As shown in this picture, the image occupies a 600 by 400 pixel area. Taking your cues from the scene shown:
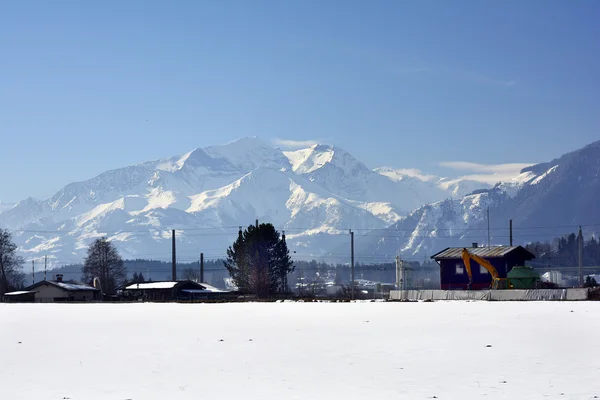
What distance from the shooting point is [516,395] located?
23.6 meters

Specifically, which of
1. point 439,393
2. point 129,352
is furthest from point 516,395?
point 129,352

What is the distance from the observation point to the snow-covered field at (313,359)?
25.1 metres

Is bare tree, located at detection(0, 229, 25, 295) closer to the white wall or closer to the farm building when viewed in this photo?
the white wall

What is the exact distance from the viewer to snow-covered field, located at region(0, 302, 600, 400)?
25.1m

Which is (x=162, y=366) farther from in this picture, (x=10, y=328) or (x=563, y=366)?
(x=10, y=328)

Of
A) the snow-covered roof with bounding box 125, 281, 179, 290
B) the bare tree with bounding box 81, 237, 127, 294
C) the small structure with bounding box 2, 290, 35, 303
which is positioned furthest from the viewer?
the bare tree with bounding box 81, 237, 127, 294

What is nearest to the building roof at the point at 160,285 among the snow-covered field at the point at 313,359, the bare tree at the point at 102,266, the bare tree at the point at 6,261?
the bare tree at the point at 6,261

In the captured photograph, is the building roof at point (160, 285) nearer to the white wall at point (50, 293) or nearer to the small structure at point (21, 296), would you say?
the white wall at point (50, 293)

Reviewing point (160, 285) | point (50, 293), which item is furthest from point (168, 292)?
point (50, 293)

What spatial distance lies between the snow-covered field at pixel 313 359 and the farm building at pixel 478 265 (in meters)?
58.4

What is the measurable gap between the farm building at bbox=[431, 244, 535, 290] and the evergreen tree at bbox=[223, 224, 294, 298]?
1099 inches

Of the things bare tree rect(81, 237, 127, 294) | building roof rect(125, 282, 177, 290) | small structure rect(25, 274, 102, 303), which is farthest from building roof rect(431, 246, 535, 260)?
bare tree rect(81, 237, 127, 294)

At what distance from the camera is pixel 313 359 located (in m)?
31.6

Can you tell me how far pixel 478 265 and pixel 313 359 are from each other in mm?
79720
